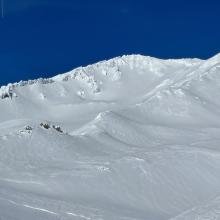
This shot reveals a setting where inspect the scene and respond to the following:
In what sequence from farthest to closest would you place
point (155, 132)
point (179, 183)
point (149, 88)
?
point (149, 88), point (155, 132), point (179, 183)

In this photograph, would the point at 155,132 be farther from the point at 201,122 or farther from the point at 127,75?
the point at 127,75

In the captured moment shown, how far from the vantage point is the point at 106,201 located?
4131 cm

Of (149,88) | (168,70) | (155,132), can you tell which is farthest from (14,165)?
(168,70)

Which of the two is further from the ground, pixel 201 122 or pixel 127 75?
pixel 127 75

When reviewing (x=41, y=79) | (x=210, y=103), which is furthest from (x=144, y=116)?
(x=41, y=79)

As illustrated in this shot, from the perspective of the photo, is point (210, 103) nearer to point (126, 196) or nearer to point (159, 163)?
point (159, 163)

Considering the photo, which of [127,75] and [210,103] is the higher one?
[127,75]

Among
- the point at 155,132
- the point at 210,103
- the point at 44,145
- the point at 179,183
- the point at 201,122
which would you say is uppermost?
the point at 210,103

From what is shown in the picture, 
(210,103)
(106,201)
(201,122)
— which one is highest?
(210,103)

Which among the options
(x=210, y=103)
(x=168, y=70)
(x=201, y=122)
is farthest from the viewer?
(x=168, y=70)

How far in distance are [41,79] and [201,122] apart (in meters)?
106

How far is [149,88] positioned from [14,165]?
410 feet

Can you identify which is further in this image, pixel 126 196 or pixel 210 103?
pixel 210 103

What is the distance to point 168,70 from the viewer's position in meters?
186
